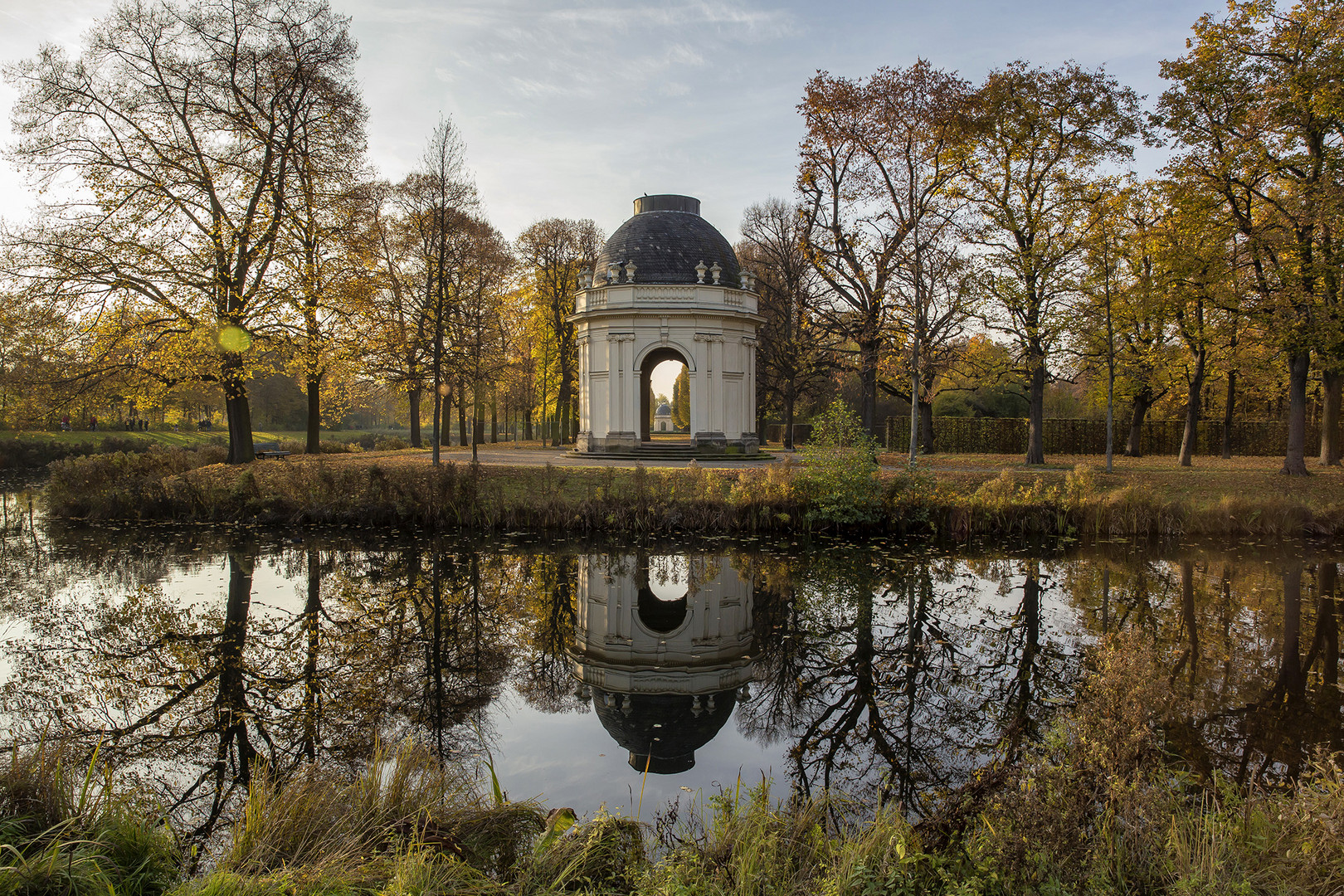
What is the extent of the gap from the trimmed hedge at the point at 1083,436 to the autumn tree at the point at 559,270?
17.4 m

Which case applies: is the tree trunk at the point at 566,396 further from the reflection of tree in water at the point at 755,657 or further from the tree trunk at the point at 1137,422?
the tree trunk at the point at 1137,422

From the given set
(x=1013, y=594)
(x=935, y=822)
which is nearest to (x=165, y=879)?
(x=935, y=822)

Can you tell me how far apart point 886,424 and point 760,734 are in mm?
27082

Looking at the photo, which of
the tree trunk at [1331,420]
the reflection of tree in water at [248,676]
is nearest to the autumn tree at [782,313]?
the tree trunk at [1331,420]

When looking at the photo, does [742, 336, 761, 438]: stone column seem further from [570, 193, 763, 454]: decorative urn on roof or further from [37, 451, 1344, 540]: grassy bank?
[37, 451, 1344, 540]: grassy bank

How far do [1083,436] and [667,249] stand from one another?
20999 mm

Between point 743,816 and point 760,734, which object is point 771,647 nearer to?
point 760,734

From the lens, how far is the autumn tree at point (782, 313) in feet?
103

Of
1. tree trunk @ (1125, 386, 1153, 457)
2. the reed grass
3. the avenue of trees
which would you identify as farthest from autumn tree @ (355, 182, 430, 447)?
tree trunk @ (1125, 386, 1153, 457)

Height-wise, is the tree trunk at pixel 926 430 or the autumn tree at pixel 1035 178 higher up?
the autumn tree at pixel 1035 178

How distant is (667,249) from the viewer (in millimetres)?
27812

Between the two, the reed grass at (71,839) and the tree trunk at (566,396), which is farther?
the tree trunk at (566,396)

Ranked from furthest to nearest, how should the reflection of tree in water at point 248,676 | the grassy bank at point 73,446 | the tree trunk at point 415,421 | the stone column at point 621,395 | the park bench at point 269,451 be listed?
the tree trunk at point 415,421, the grassy bank at point 73,446, the stone column at point 621,395, the park bench at point 269,451, the reflection of tree in water at point 248,676

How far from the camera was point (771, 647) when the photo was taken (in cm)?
833
